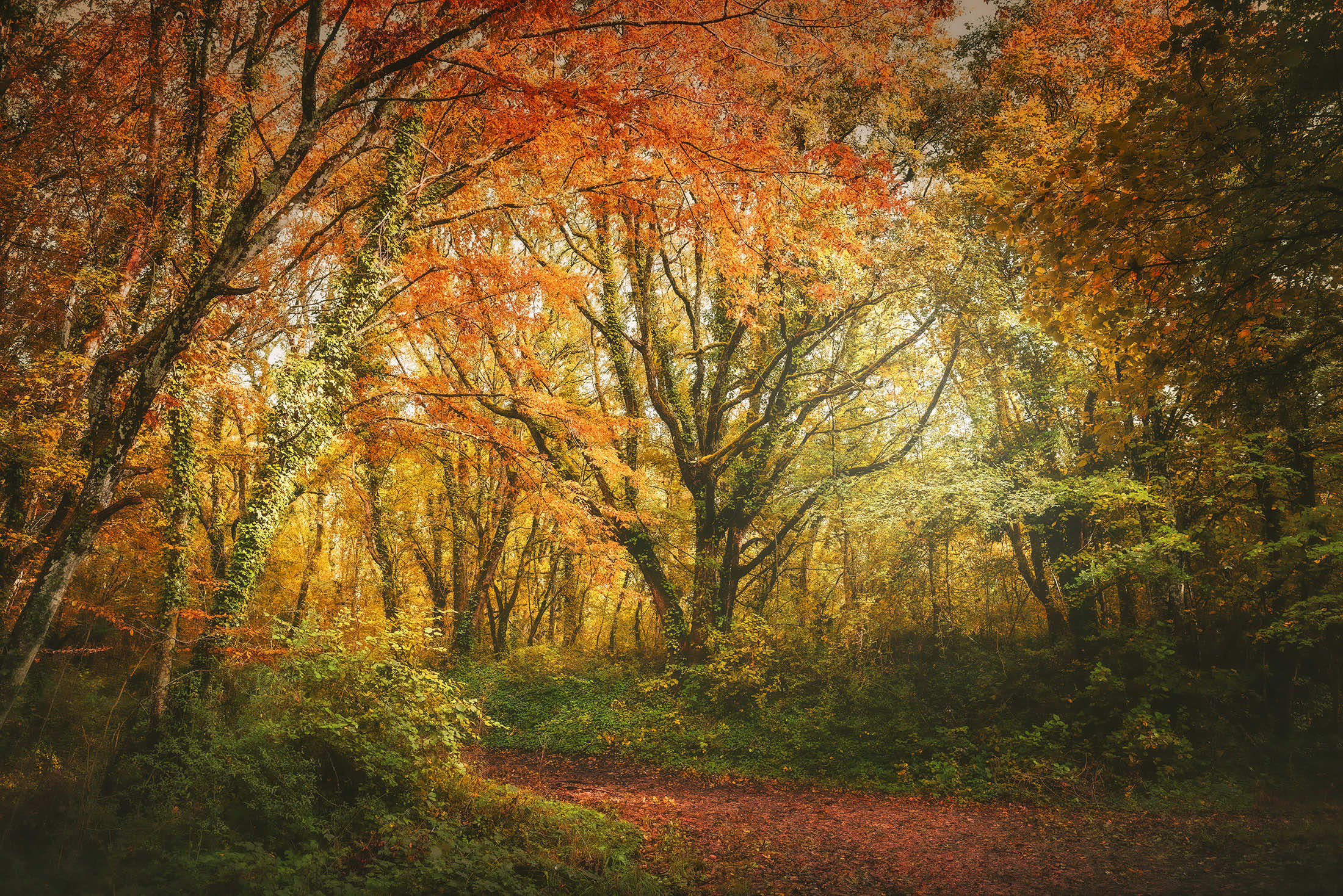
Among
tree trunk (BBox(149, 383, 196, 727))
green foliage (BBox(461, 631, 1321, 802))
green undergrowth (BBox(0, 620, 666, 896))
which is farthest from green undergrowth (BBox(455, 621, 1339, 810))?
tree trunk (BBox(149, 383, 196, 727))

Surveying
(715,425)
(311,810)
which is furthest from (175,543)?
(715,425)

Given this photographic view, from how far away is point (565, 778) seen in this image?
9.23m

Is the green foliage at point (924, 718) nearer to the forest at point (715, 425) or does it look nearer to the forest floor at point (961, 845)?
the forest at point (715, 425)

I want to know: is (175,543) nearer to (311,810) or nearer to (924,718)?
(311,810)

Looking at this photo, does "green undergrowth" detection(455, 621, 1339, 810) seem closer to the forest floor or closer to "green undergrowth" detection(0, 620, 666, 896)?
the forest floor

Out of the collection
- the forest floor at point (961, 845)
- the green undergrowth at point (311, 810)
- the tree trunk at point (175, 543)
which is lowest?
the forest floor at point (961, 845)

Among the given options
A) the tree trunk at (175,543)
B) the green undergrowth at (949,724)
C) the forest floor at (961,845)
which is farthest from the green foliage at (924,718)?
the tree trunk at (175,543)

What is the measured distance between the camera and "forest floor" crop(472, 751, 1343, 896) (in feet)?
16.0

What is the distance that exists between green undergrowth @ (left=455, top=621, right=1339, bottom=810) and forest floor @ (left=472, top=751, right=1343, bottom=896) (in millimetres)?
761

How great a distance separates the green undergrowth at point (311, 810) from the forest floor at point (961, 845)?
97cm

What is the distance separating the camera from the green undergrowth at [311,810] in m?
3.77

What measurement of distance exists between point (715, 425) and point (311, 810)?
9.76 metres

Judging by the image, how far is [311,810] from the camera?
4.98 meters

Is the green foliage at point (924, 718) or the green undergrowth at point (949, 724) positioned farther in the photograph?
the green foliage at point (924, 718)
